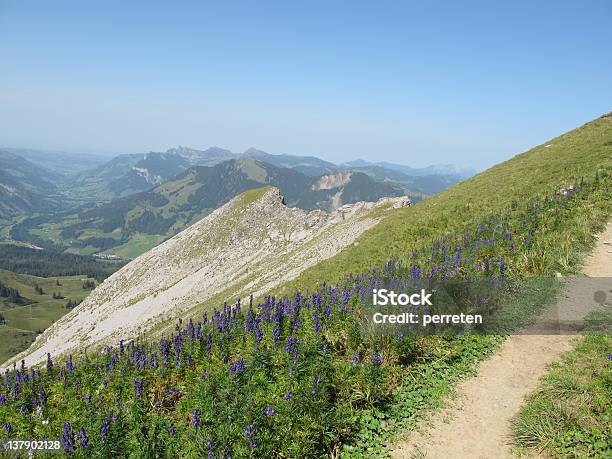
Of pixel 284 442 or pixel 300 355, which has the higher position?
pixel 300 355

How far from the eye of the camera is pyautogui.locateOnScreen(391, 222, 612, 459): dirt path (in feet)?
24.7

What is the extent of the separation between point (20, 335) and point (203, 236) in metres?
185

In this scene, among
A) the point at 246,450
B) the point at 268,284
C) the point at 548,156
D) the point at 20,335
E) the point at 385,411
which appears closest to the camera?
the point at 246,450

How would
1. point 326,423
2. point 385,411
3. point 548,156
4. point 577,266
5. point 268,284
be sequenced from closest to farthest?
point 326,423, point 385,411, point 577,266, point 548,156, point 268,284

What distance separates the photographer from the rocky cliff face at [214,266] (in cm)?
4897

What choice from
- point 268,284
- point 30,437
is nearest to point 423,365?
point 30,437

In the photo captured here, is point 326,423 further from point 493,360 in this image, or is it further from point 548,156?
point 548,156

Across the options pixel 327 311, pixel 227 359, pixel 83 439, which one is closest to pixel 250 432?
pixel 83 439

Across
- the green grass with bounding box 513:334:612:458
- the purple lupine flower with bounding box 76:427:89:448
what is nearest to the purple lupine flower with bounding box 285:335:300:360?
the purple lupine flower with bounding box 76:427:89:448

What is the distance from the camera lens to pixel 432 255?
56.6ft

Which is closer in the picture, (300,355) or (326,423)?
(326,423)

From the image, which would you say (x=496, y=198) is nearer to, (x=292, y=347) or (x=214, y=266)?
(x=292, y=347)

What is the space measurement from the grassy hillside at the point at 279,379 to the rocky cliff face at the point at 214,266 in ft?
97.4

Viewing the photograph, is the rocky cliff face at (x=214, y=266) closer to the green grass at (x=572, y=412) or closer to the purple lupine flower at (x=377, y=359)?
the purple lupine flower at (x=377, y=359)
